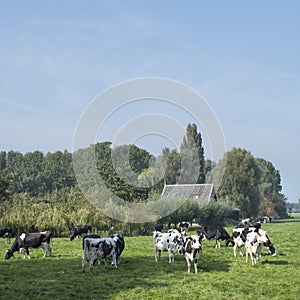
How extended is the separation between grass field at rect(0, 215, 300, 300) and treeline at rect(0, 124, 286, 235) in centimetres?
2004

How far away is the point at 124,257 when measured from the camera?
2061 cm

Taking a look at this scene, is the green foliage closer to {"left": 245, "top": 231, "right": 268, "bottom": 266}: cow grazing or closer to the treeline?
the treeline

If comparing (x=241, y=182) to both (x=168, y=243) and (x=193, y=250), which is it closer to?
(x=168, y=243)

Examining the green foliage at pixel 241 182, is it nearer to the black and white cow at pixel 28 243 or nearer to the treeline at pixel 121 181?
the treeline at pixel 121 181

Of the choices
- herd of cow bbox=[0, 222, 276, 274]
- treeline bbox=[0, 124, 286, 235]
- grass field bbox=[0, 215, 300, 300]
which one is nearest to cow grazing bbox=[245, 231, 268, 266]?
herd of cow bbox=[0, 222, 276, 274]

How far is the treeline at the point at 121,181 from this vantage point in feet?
131

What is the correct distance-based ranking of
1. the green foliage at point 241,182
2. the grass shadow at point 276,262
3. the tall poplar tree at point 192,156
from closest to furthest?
the grass shadow at point 276,262 < the green foliage at point 241,182 < the tall poplar tree at point 192,156

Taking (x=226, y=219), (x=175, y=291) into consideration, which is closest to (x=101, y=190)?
(x=226, y=219)

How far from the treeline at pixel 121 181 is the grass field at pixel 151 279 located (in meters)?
20.0

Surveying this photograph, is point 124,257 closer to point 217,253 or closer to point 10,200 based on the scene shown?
point 217,253

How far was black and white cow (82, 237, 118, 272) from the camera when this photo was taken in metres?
16.9

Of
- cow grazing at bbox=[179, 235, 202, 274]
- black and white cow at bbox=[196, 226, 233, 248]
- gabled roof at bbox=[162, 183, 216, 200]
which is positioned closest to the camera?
cow grazing at bbox=[179, 235, 202, 274]

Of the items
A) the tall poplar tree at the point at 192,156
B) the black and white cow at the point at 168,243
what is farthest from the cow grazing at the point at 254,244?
the tall poplar tree at the point at 192,156

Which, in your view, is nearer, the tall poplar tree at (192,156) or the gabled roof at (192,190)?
the gabled roof at (192,190)
